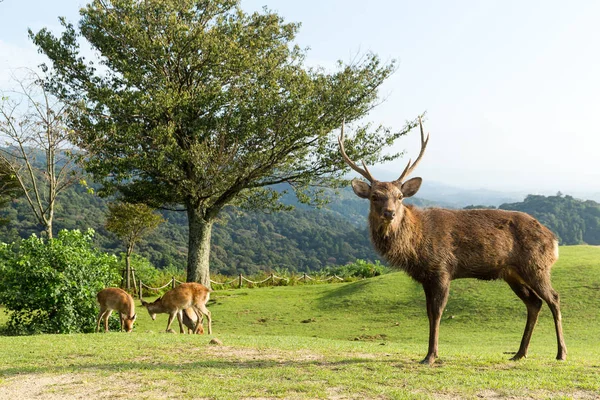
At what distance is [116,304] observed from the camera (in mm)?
12727

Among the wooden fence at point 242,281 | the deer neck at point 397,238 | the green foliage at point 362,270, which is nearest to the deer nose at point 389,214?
the deer neck at point 397,238

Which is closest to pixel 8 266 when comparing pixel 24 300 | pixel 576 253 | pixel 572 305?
pixel 24 300

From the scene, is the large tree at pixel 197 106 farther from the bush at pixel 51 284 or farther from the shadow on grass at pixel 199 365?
the shadow on grass at pixel 199 365

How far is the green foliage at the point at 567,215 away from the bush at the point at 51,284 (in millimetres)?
48659

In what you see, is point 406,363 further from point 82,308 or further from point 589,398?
point 82,308

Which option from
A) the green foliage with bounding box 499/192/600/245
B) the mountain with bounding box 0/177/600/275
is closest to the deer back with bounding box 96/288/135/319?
the mountain with bounding box 0/177/600/275

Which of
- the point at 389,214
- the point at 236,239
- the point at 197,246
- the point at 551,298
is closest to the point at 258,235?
the point at 236,239

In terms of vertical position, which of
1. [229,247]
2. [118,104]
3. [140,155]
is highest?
[118,104]

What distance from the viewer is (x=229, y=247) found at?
217 ft

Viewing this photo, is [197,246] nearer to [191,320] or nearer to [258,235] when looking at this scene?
[191,320]

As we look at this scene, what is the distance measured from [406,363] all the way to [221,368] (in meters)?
2.31

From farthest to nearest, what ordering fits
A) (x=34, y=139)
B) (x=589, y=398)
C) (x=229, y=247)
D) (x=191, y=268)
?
1. (x=229, y=247)
2. (x=191, y=268)
3. (x=34, y=139)
4. (x=589, y=398)

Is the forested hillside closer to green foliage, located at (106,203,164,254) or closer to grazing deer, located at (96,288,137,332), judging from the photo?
green foliage, located at (106,203,164,254)

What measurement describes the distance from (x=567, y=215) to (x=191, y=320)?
54.0 m
